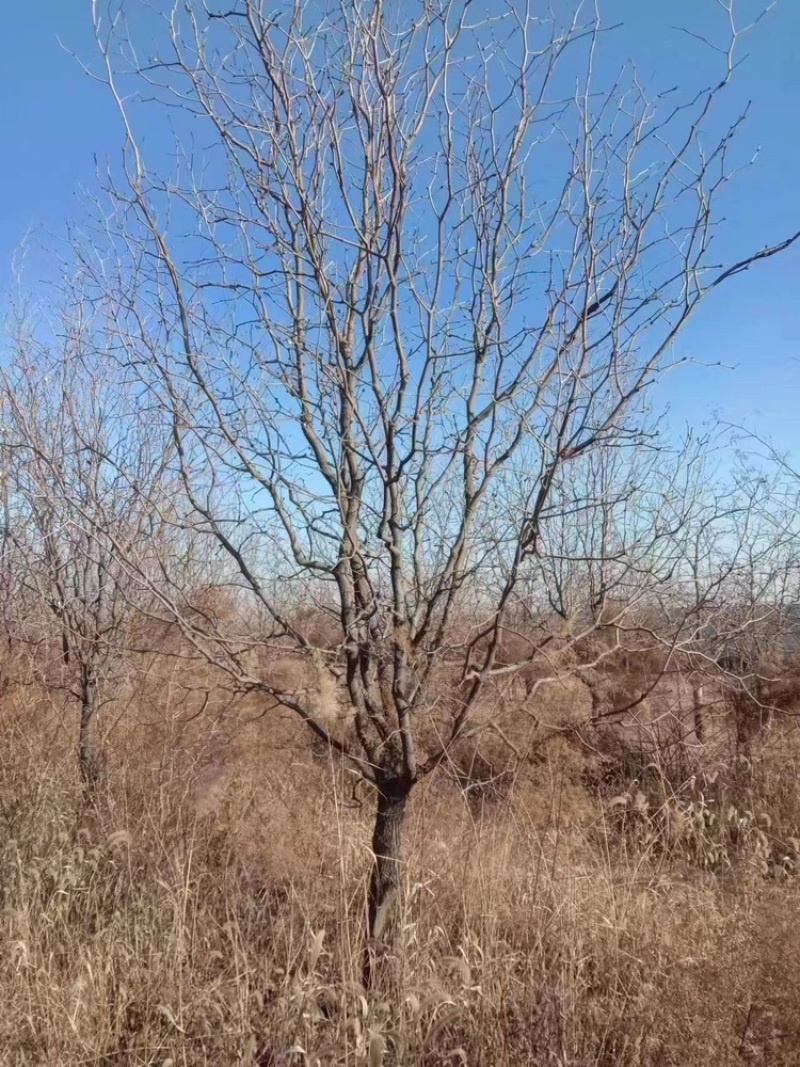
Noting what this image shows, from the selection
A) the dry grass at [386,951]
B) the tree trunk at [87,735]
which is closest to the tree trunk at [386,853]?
the dry grass at [386,951]

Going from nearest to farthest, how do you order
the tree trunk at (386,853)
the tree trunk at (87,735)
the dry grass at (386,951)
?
the dry grass at (386,951) < the tree trunk at (386,853) < the tree trunk at (87,735)

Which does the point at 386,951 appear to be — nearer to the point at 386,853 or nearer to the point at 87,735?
the point at 386,853

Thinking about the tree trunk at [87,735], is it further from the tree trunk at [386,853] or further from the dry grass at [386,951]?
the tree trunk at [386,853]

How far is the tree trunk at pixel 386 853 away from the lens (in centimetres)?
218

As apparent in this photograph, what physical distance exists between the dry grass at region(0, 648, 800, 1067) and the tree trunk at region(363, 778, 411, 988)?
0.07 meters

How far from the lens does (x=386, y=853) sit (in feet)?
7.39

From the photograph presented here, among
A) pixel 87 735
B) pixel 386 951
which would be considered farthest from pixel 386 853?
pixel 87 735

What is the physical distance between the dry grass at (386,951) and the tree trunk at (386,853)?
7 cm

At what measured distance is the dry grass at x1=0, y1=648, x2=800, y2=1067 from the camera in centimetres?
201

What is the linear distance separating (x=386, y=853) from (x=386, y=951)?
0.97 feet

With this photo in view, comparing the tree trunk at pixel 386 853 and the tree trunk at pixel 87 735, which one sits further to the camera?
the tree trunk at pixel 87 735

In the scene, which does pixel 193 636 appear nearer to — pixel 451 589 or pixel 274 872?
pixel 451 589

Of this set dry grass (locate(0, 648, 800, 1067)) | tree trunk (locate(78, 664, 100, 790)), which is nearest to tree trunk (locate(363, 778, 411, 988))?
dry grass (locate(0, 648, 800, 1067))

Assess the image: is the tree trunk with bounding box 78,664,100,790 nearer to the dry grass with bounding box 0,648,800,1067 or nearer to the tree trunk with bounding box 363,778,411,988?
the dry grass with bounding box 0,648,800,1067
